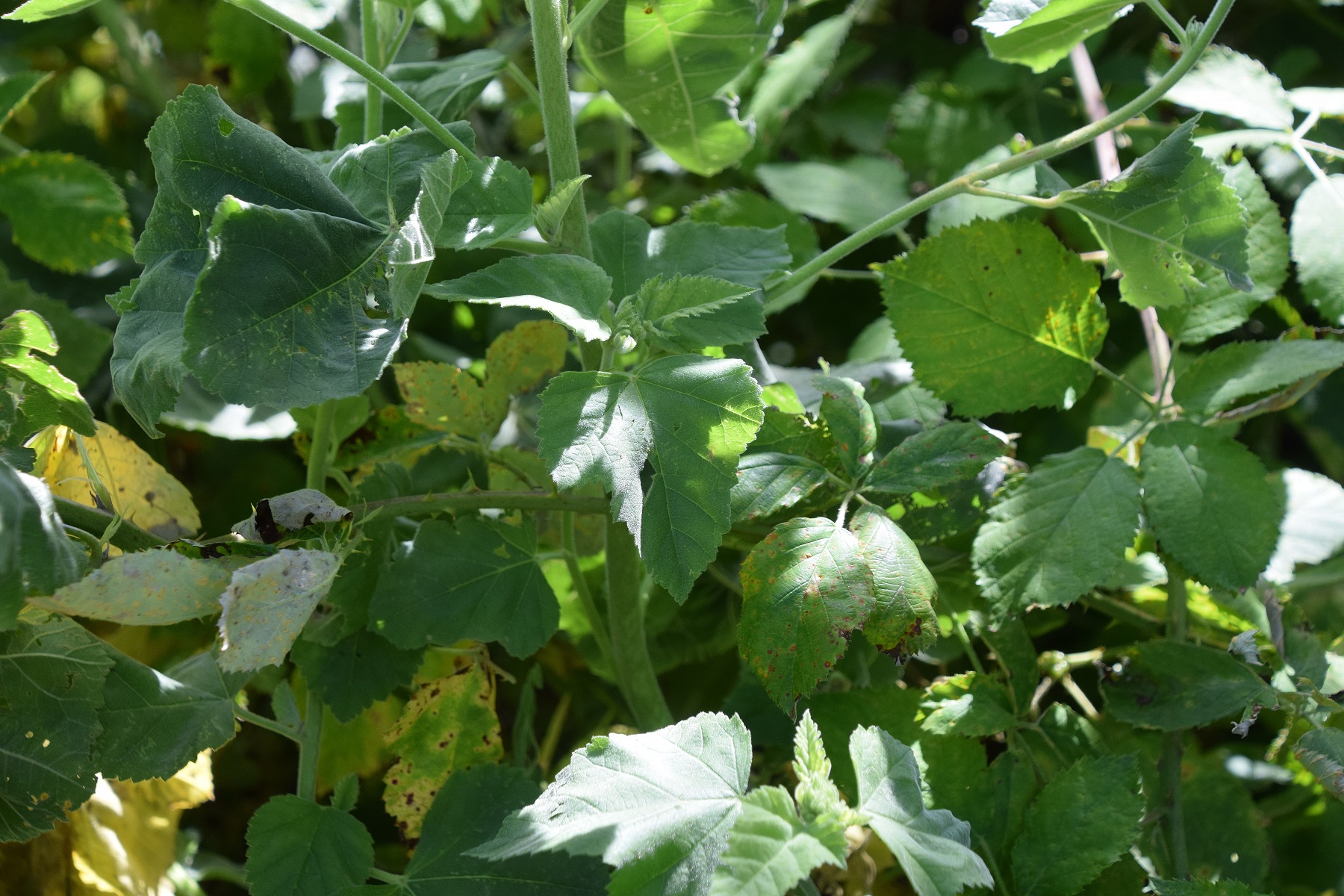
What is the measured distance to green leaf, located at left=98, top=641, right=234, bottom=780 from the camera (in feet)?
2.06

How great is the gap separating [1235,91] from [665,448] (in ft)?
2.30

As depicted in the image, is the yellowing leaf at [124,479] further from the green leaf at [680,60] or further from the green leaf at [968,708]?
the green leaf at [968,708]

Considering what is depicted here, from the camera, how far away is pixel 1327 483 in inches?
35.4

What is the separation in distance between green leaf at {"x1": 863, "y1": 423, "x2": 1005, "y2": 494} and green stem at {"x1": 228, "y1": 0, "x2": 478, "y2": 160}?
35 cm

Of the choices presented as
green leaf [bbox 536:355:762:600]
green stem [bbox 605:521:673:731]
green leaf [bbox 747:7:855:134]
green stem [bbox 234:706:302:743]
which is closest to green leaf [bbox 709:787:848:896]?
green leaf [bbox 536:355:762:600]

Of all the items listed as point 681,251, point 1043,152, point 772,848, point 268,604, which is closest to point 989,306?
point 1043,152

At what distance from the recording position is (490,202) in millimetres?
621

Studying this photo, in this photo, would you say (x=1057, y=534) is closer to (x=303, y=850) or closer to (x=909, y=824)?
(x=909, y=824)

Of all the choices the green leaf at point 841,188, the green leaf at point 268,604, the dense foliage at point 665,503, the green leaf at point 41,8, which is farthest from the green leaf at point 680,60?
the green leaf at point 268,604

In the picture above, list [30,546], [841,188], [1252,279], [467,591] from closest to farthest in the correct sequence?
[30,546] → [467,591] → [1252,279] → [841,188]

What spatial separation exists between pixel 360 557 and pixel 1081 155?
3.10ft

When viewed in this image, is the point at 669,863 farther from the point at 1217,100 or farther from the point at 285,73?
the point at 285,73

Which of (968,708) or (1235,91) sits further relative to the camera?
(1235,91)

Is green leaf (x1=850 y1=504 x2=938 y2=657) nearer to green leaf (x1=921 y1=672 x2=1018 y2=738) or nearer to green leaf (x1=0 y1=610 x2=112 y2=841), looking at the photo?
green leaf (x1=921 y1=672 x2=1018 y2=738)
